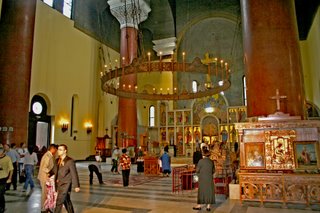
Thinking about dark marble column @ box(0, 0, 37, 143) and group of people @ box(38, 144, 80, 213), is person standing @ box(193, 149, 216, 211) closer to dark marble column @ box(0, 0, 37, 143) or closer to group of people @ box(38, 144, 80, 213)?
group of people @ box(38, 144, 80, 213)

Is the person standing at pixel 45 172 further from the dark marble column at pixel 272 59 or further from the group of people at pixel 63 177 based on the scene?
the dark marble column at pixel 272 59

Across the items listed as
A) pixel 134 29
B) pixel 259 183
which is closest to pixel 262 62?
pixel 259 183

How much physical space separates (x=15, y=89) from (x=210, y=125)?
15960mm

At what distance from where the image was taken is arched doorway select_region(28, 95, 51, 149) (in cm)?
1599

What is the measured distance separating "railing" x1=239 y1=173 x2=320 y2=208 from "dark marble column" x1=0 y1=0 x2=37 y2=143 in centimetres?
900

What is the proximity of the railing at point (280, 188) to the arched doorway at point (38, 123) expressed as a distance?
13598mm

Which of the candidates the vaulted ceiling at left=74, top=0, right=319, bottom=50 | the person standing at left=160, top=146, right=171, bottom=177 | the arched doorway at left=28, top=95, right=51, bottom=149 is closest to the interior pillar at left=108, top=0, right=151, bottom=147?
the vaulted ceiling at left=74, top=0, right=319, bottom=50

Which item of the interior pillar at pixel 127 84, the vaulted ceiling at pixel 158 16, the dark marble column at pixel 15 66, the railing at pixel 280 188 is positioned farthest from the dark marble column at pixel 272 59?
the vaulted ceiling at pixel 158 16

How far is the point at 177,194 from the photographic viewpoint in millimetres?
7332

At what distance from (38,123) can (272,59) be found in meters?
14.8

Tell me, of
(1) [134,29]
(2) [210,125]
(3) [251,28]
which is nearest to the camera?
(3) [251,28]

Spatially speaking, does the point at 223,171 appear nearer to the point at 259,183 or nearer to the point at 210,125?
the point at 259,183

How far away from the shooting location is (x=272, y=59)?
720 centimetres

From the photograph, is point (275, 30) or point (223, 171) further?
point (223, 171)
